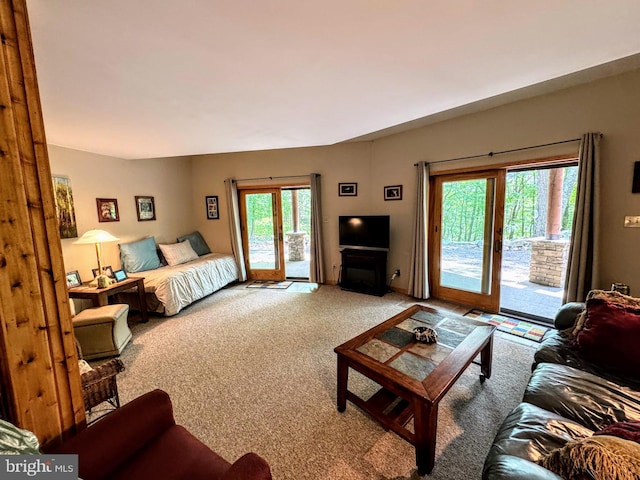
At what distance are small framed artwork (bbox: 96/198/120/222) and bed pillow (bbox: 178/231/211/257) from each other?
1173mm

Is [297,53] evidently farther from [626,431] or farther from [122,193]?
[122,193]

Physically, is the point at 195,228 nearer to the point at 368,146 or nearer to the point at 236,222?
the point at 236,222

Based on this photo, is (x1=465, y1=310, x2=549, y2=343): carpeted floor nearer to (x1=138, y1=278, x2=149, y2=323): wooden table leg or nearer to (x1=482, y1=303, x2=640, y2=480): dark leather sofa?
(x1=482, y1=303, x2=640, y2=480): dark leather sofa

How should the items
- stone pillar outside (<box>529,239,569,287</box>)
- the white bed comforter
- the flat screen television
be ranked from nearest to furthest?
the white bed comforter < the flat screen television < stone pillar outside (<box>529,239,569,287</box>)

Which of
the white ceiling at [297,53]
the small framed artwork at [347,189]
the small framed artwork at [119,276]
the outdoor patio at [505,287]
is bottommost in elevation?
the outdoor patio at [505,287]

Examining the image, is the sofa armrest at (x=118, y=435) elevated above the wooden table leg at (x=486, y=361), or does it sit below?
above

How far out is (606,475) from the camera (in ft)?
2.24

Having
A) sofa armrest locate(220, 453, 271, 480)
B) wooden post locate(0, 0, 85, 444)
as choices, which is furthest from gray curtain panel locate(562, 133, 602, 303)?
wooden post locate(0, 0, 85, 444)

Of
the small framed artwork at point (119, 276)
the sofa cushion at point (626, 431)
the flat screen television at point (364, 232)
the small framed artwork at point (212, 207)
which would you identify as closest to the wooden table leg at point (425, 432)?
the sofa cushion at point (626, 431)

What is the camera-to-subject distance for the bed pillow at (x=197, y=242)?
5.11 metres

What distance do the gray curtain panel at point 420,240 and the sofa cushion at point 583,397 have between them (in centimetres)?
241

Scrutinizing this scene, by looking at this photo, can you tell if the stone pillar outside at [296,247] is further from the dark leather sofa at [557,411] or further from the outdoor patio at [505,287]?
the dark leather sofa at [557,411]

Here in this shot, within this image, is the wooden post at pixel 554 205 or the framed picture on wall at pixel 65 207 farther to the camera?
the wooden post at pixel 554 205

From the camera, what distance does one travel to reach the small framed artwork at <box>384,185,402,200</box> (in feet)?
14.1
